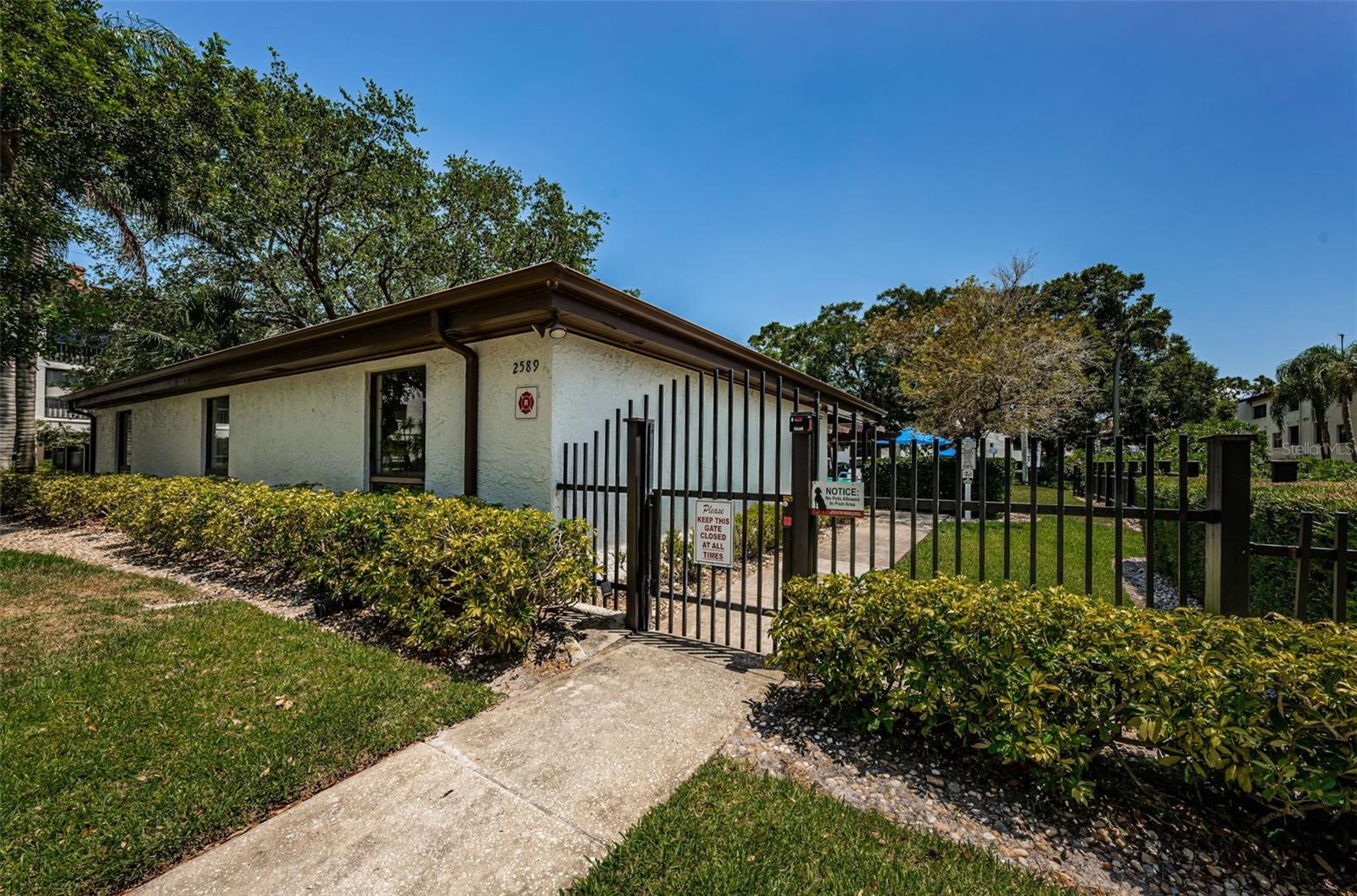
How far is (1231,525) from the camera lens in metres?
2.69

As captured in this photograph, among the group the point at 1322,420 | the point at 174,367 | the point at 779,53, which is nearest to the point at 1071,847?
the point at 779,53

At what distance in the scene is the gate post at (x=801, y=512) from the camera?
3809 mm

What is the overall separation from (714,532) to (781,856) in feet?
7.80

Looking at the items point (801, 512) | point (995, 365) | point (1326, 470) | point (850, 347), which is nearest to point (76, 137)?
point (801, 512)

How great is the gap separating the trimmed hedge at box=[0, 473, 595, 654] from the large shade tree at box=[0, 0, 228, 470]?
6.41m

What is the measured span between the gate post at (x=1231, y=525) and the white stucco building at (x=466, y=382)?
2.45 m

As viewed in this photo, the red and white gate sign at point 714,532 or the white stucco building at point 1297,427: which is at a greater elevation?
the white stucco building at point 1297,427

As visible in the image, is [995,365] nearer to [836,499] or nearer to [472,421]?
[836,499]

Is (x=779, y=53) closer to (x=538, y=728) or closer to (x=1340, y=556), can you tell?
(x=1340, y=556)

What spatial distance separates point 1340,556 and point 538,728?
4.09 meters

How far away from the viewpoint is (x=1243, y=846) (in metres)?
2.14

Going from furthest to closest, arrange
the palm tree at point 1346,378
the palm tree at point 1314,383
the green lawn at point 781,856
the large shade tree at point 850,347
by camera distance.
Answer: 1. the large shade tree at point 850,347
2. the palm tree at point 1314,383
3. the palm tree at point 1346,378
4. the green lawn at point 781,856

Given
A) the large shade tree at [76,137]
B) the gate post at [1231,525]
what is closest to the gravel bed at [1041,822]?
the gate post at [1231,525]

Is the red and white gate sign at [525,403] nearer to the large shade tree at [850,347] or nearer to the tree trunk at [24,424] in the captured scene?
the tree trunk at [24,424]
